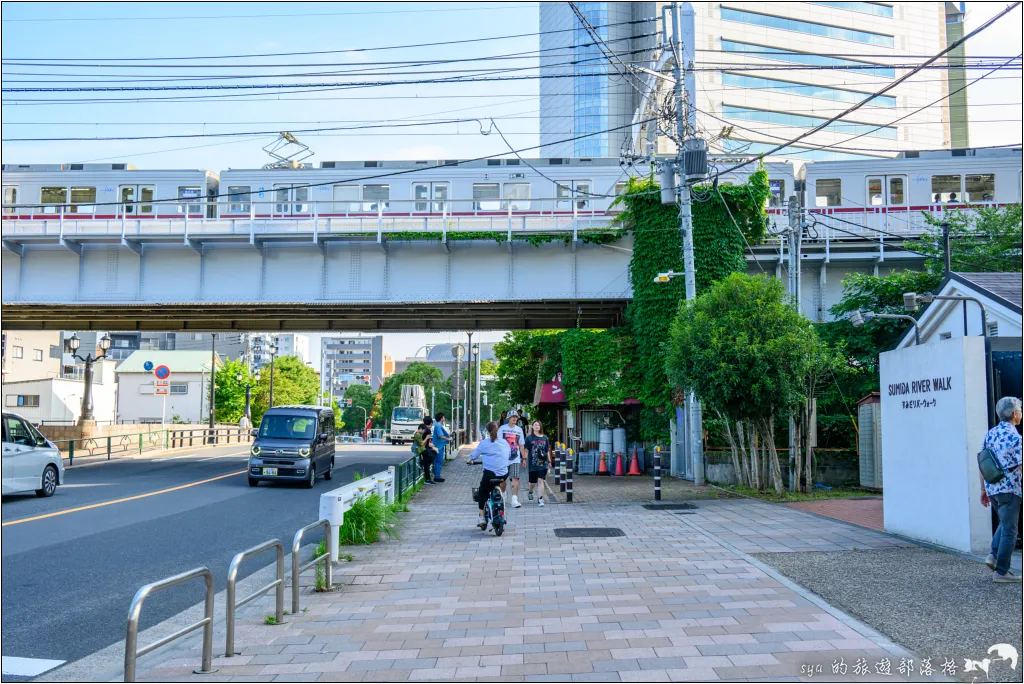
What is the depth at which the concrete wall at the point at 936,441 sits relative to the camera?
9578 millimetres

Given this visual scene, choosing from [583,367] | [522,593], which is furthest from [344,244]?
[522,593]

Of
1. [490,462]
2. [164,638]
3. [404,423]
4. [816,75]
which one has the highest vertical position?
[816,75]

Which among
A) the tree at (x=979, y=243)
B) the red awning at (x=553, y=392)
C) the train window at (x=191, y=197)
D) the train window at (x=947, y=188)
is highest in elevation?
the train window at (x=947, y=188)

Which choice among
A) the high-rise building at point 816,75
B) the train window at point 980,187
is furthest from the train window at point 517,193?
the high-rise building at point 816,75

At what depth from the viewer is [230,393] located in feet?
222

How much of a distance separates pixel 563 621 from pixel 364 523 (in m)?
5.40

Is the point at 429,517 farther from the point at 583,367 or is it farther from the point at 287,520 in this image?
the point at 583,367

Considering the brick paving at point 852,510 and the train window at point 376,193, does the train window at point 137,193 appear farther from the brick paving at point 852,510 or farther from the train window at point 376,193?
the brick paving at point 852,510

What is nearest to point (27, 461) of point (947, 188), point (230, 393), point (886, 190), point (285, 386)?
point (886, 190)

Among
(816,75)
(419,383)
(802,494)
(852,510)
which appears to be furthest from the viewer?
(419,383)

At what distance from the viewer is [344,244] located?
93.2 ft

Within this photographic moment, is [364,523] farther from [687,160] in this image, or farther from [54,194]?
[54,194]

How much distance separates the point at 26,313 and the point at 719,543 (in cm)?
3047

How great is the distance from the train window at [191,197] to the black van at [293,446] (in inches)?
382
